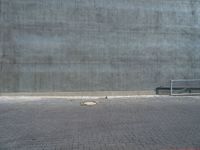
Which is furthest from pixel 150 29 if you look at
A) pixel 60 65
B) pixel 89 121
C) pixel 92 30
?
pixel 89 121

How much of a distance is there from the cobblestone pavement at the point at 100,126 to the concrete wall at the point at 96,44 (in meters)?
2.67

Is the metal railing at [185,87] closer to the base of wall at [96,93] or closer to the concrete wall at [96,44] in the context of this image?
the concrete wall at [96,44]

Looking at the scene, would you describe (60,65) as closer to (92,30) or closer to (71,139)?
(92,30)

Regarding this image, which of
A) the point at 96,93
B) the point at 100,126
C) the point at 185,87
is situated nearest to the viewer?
the point at 100,126

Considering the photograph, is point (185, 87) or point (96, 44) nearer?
point (96, 44)

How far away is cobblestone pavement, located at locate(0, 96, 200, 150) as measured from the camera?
615 centimetres

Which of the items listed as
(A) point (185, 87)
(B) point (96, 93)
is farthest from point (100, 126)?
(A) point (185, 87)

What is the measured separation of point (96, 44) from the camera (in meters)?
14.7

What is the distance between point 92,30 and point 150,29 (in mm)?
3156

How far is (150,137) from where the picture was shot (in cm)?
668

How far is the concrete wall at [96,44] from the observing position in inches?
555

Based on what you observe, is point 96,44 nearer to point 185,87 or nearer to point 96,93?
point 96,93

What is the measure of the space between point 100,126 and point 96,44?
7.51m

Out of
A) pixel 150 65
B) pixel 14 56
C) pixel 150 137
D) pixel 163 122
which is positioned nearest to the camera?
pixel 150 137
